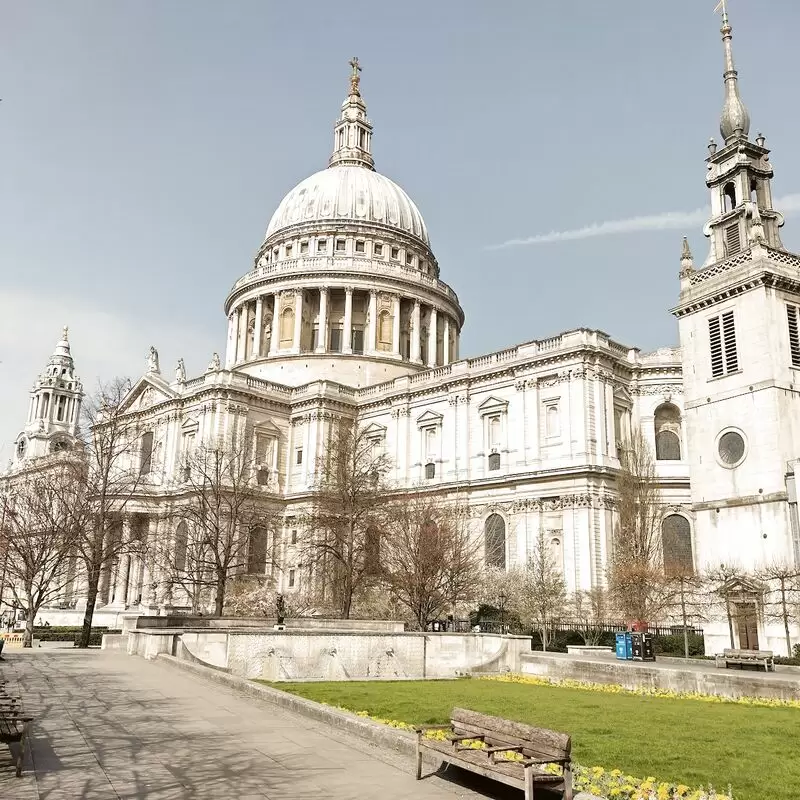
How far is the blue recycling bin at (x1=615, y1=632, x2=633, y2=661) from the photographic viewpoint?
3038cm

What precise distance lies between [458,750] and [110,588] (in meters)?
56.3

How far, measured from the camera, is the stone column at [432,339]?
7769 centimetres

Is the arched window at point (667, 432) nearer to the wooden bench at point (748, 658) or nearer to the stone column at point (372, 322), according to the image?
the wooden bench at point (748, 658)

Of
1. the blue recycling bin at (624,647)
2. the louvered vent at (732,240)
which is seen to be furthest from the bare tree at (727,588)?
the louvered vent at (732,240)

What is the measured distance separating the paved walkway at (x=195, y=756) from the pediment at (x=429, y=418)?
41461mm

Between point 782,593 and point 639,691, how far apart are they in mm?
12471

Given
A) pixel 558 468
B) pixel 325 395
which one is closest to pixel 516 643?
pixel 558 468

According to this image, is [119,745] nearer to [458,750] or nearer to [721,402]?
[458,750]

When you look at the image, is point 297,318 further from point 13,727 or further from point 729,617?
point 13,727

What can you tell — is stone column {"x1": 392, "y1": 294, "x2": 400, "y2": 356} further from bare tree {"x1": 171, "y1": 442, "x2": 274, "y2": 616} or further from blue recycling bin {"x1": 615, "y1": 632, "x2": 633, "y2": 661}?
blue recycling bin {"x1": 615, "y1": 632, "x2": 633, "y2": 661}

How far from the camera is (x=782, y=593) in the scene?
3039 cm

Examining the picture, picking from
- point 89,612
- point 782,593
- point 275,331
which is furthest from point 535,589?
point 275,331

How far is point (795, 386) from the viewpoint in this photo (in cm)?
3478

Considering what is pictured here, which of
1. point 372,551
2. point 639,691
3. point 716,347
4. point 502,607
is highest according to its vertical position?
point 716,347
